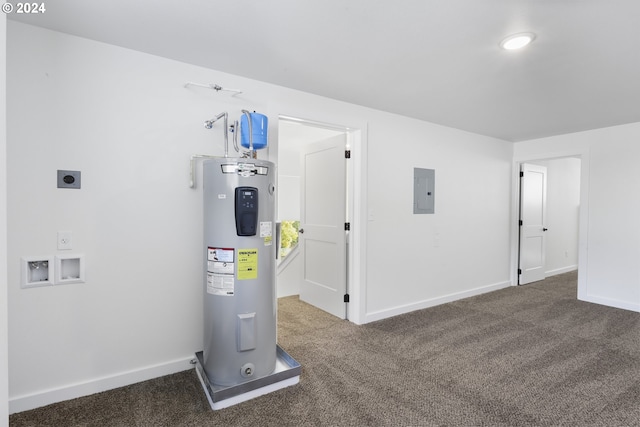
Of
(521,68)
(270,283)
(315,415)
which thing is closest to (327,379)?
(315,415)

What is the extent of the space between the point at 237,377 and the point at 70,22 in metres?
2.45

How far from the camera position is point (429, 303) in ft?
13.6

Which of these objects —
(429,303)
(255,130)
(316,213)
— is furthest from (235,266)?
(429,303)

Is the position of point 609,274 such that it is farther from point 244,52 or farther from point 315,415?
point 244,52

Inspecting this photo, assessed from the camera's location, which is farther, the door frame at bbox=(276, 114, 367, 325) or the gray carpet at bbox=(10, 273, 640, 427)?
the door frame at bbox=(276, 114, 367, 325)

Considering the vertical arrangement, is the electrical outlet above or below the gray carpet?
above

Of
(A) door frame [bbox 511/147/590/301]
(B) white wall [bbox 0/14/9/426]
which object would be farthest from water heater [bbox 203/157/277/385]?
(A) door frame [bbox 511/147/590/301]

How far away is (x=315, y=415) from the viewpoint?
2.04 meters

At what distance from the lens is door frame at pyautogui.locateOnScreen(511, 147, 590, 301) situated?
14.7ft

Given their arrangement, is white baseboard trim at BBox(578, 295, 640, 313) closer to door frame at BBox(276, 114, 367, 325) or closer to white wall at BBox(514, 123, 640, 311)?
white wall at BBox(514, 123, 640, 311)

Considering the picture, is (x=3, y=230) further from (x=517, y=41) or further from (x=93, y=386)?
(x=517, y=41)

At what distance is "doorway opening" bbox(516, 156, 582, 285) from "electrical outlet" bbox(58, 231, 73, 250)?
222 inches

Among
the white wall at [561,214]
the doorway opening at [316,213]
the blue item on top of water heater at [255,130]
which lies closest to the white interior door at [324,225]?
the doorway opening at [316,213]

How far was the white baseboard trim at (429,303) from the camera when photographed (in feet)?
12.1
